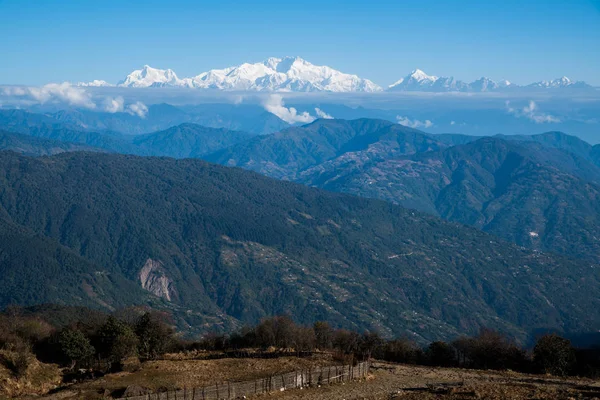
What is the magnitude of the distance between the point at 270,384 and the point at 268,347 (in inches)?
880

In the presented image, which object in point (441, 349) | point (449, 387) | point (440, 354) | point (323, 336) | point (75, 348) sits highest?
point (449, 387)

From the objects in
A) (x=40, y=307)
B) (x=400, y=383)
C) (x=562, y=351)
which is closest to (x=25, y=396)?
(x=400, y=383)

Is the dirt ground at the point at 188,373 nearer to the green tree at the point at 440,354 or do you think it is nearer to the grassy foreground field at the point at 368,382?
the grassy foreground field at the point at 368,382

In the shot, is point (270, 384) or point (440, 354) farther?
point (440, 354)

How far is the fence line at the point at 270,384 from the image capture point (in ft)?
140

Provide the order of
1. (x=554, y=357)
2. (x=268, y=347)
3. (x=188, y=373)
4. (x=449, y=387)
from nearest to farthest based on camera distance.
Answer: (x=449, y=387), (x=188, y=373), (x=554, y=357), (x=268, y=347)

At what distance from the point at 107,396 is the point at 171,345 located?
2944 cm

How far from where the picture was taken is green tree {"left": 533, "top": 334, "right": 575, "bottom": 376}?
200ft

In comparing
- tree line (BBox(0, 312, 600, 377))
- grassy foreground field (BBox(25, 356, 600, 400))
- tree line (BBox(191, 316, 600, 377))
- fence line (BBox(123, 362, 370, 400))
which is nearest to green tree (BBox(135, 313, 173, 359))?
tree line (BBox(0, 312, 600, 377))

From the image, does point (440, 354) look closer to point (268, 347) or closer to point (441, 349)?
point (441, 349)

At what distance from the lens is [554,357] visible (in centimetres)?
6166

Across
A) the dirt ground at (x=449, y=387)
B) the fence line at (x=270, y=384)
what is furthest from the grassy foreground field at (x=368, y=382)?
the fence line at (x=270, y=384)

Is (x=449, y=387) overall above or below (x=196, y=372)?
above

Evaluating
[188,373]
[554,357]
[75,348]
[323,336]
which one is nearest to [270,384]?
[188,373]
